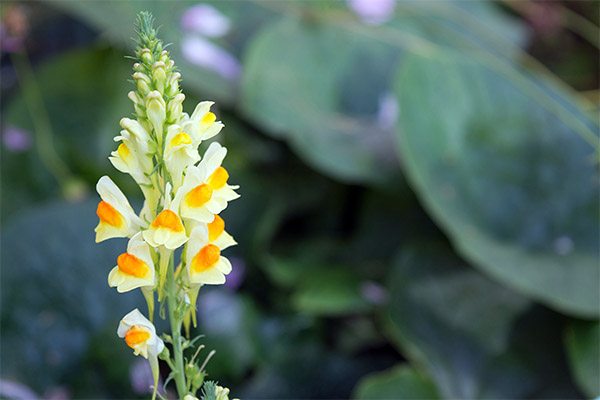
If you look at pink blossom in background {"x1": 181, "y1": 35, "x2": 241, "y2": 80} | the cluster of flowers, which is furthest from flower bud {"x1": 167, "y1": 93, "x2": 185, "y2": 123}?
pink blossom in background {"x1": 181, "y1": 35, "x2": 241, "y2": 80}

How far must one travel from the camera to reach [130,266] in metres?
0.24

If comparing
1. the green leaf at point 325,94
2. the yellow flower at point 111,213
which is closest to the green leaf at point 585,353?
the green leaf at point 325,94

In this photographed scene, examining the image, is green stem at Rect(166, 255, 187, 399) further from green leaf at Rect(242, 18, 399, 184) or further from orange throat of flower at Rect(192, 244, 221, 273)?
green leaf at Rect(242, 18, 399, 184)

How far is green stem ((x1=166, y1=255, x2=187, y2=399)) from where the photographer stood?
0.25 m

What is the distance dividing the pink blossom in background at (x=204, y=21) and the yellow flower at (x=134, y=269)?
0.71 metres

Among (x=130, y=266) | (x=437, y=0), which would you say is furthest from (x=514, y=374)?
(x=437, y=0)

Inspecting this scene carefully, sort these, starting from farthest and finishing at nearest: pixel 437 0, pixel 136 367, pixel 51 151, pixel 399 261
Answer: pixel 437 0, pixel 51 151, pixel 399 261, pixel 136 367

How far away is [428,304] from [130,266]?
49cm

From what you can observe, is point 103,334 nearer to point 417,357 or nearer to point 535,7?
point 417,357

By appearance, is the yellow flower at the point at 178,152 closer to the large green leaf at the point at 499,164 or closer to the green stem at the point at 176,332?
the green stem at the point at 176,332

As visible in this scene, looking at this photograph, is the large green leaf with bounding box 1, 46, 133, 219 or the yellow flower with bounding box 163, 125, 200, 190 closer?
the yellow flower with bounding box 163, 125, 200, 190

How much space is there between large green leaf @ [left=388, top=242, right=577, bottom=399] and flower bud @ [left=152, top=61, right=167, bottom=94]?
17.9 inches

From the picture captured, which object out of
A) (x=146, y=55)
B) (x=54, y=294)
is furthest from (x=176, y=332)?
A: (x=54, y=294)

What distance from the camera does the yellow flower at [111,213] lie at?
0.25 metres
